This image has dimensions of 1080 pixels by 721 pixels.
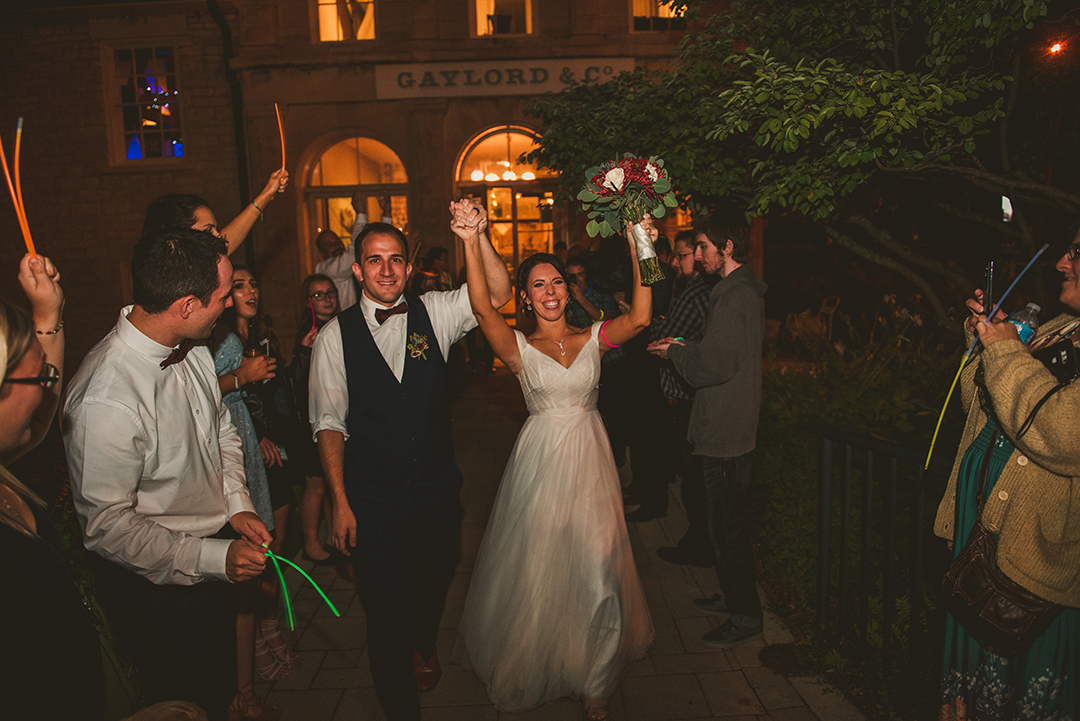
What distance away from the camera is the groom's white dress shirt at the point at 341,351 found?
9.82 feet

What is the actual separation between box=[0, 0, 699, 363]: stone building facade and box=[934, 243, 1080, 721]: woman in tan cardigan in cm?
1128

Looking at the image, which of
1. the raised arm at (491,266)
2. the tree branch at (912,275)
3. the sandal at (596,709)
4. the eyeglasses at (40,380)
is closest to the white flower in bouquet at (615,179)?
the raised arm at (491,266)

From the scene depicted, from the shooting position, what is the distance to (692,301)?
4566 mm

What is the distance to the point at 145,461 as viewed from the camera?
85.7 inches

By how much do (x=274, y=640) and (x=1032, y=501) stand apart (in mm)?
3595

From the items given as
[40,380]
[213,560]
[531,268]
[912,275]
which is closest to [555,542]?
[531,268]

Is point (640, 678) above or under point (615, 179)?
under

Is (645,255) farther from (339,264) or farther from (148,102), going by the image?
(148,102)

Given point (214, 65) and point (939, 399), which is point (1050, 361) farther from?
point (214, 65)

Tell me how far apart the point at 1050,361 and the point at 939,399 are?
2.43 metres

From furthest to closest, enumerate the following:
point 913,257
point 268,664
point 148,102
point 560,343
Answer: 1. point 148,102
2. point 913,257
3. point 268,664
4. point 560,343

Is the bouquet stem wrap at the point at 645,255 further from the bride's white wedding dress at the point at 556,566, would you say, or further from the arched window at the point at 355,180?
the arched window at the point at 355,180

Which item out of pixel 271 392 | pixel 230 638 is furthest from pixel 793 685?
pixel 271 392

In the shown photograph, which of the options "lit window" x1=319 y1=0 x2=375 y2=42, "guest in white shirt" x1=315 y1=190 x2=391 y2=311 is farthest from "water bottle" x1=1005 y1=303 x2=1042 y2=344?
"lit window" x1=319 y1=0 x2=375 y2=42
